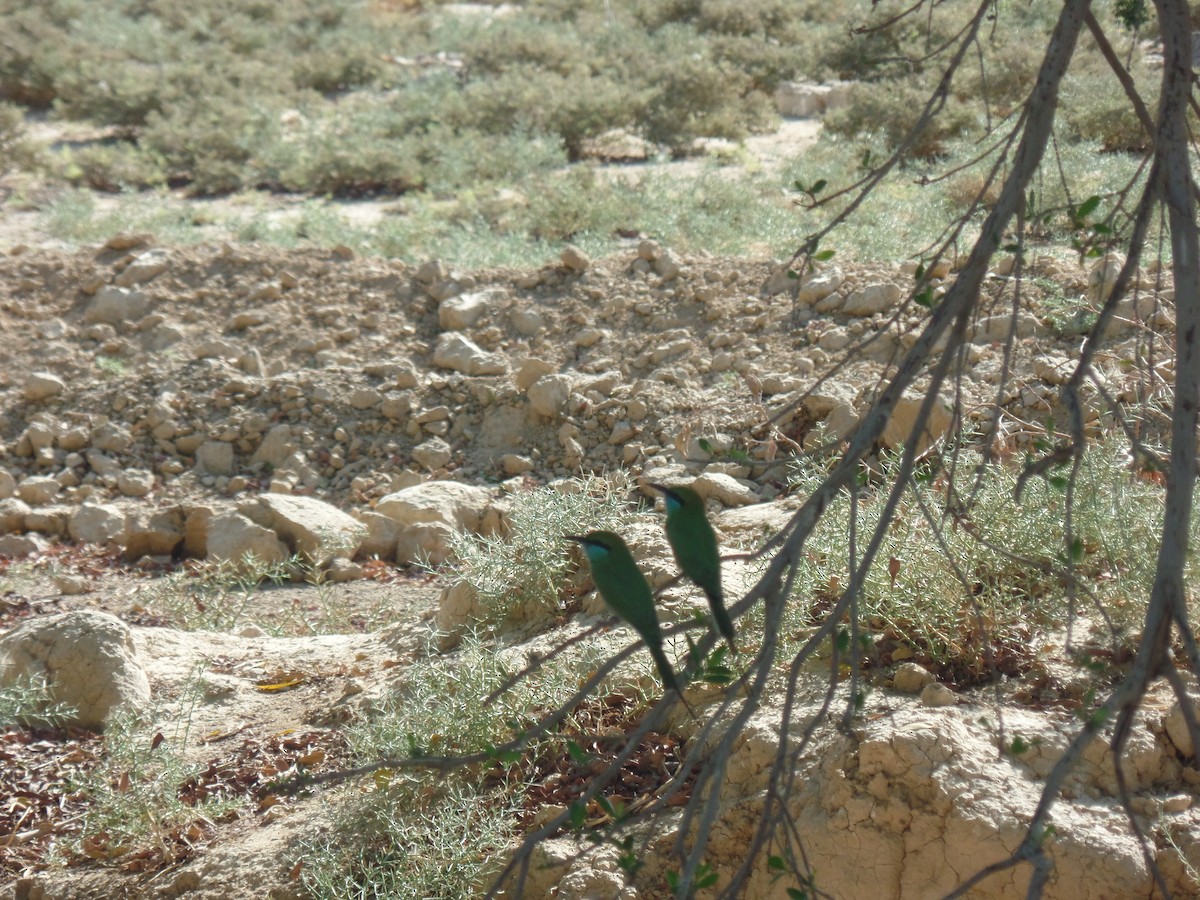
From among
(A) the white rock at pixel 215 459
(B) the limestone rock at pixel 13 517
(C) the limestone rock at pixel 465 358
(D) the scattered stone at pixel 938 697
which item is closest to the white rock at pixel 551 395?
(C) the limestone rock at pixel 465 358

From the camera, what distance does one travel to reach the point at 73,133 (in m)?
12.8

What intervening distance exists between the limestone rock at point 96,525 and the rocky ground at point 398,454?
0.05 feet

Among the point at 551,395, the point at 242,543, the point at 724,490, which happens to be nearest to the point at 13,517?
the point at 242,543

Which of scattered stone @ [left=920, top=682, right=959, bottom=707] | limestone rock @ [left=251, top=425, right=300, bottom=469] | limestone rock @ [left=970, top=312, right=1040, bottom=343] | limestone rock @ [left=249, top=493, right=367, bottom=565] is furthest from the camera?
limestone rock @ [left=251, top=425, right=300, bottom=469]

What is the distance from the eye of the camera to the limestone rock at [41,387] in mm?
6871

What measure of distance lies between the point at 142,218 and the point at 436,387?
397 centimetres

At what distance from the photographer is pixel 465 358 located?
6742 mm

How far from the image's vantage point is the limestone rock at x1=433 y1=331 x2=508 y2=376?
→ 6.71m

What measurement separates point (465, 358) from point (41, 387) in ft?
7.98

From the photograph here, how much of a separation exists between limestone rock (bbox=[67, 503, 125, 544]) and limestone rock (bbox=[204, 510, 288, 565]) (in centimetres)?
62

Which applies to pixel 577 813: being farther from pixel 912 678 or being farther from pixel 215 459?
pixel 215 459

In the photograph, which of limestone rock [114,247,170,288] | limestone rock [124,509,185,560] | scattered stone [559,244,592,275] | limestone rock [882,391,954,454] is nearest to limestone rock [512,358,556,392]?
scattered stone [559,244,592,275]

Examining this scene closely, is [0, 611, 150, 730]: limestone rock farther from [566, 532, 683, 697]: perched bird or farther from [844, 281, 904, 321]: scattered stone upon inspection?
[844, 281, 904, 321]: scattered stone

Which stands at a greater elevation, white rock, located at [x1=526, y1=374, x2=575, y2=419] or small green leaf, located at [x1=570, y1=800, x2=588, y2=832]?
small green leaf, located at [x1=570, y1=800, x2=588, y2=832]
